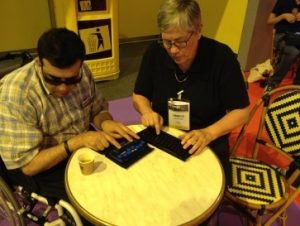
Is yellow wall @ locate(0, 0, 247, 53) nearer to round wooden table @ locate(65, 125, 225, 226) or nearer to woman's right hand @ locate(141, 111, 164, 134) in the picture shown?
woman's right hand @ locate(141, 111, 164, 134)

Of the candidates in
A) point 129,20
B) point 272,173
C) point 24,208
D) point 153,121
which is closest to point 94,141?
point 153,121

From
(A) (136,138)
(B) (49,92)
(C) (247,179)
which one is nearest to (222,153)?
(C) (247,179)

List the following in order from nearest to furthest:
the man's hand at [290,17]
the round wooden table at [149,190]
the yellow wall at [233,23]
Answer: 1. the round wooden table at [149,190]
2. the man's hand at [290,17]
3. the yellow wall at [233,23]

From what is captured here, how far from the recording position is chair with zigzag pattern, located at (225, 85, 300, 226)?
5.10ft

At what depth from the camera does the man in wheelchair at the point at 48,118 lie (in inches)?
50.6

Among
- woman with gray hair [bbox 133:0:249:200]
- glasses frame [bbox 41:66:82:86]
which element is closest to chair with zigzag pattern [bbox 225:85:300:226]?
woman with gray hair [bbox 133:0:249:200]

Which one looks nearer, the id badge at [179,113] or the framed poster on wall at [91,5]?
the id badge at [179,113]

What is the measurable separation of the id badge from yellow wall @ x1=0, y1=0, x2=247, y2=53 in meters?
2.65

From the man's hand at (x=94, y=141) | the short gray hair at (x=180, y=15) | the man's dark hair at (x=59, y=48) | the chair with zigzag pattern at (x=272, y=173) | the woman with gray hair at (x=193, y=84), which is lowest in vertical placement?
the chair with zigzag pattern at (x=272, y=173)

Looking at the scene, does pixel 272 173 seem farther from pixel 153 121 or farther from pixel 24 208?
pixel 24 208

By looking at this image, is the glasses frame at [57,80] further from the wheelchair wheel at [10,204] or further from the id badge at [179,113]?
the id badge at [179,113]

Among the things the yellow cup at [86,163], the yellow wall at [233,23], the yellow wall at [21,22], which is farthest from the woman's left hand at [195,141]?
the yellow wall at [21,22]

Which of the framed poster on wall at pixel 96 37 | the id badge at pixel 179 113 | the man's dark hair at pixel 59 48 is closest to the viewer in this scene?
the man's dark hair at pixel 59 48

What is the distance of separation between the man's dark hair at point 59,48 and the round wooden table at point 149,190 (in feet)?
1.44
